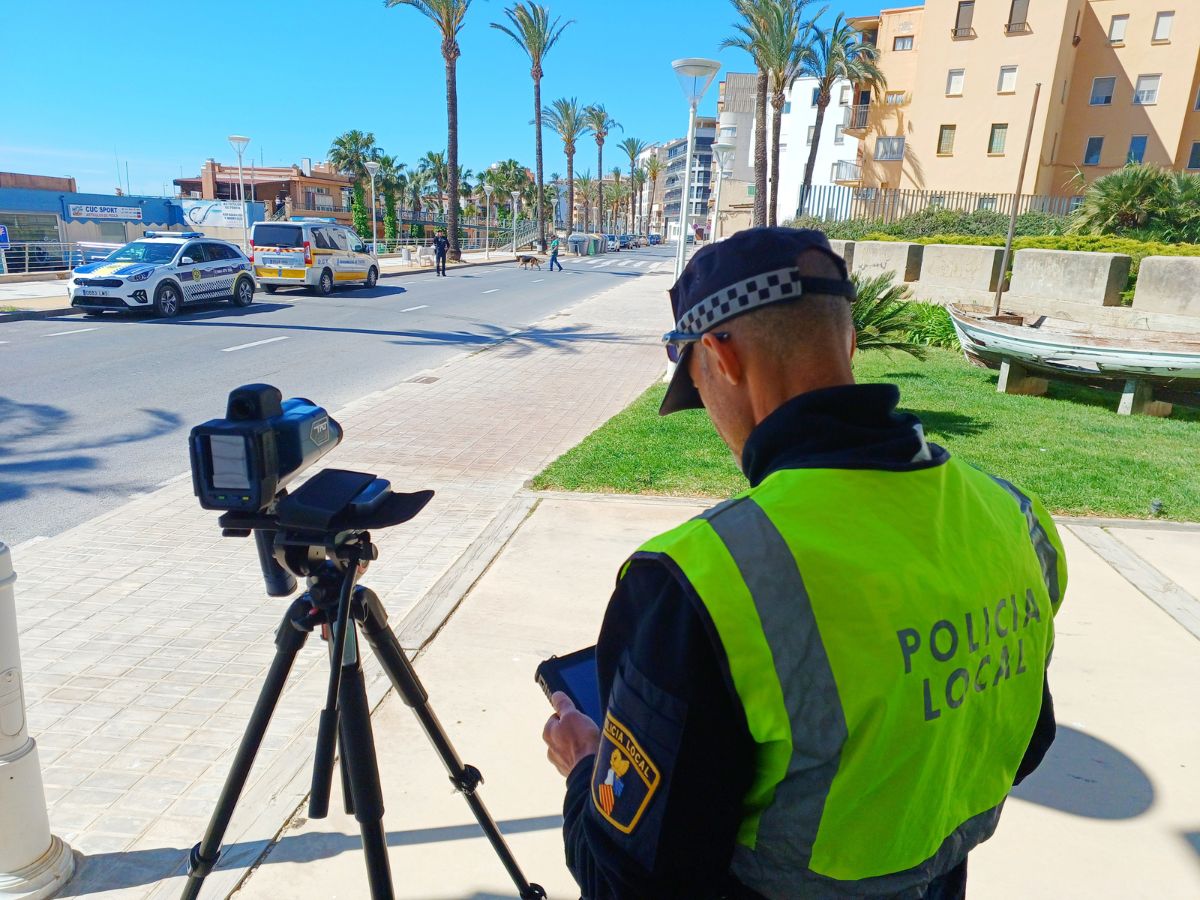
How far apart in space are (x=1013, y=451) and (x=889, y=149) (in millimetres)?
42044

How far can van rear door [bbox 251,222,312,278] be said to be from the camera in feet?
71.4

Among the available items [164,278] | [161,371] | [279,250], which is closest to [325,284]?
[279,250]

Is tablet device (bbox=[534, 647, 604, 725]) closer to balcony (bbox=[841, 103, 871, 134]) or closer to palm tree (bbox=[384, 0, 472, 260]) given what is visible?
palm tree (bbox=[384, 0, 472, 260])

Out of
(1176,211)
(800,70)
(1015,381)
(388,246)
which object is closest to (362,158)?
(388,246)

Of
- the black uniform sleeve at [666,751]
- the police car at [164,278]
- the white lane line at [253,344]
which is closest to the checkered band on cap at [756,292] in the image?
the black uniform sleeve at [666,751]

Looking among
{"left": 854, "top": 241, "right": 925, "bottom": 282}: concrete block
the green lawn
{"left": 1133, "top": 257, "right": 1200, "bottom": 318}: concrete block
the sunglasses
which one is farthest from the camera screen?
{"left": 854, "top": 241, "right": 925, "bottom": 282}: concrete block

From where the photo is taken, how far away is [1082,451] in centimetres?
745

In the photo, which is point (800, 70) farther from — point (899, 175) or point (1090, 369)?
point (1090, 369)

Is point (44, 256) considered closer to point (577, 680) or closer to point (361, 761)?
point (361, 761)

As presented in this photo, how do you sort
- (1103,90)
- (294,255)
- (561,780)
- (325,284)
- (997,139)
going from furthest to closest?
(997,139) < (1103,90) < (325,284) < (294,255) < (561,780)

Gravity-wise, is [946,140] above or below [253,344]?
above

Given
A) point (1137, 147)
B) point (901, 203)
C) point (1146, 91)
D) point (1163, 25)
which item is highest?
point (1163, 25)

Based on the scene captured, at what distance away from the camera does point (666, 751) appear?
1.08m

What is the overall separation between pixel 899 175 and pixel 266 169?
59.2 metres
